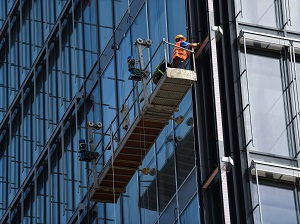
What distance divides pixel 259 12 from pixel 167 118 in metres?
4.80

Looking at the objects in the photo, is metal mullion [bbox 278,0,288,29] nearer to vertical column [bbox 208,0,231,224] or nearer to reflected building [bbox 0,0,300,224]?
reflected building [bbox 0,0,300,224]

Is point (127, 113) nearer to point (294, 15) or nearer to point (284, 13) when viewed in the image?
point (284, 13)

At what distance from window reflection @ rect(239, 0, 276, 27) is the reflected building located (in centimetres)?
5

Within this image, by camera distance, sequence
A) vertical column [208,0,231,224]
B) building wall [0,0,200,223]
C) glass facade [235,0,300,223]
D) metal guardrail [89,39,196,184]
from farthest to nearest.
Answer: building wall [0,0,200,223]
metal guardrail [89,39,196,184]
glass facade [235,0,300,223]
vertical column [208,0,231,224]

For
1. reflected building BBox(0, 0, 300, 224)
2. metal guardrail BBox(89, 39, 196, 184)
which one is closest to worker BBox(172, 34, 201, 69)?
metal guardrail BBox(89, 39, 196, 184)

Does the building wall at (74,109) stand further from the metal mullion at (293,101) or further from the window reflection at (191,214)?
the metal mullion at (293,101)

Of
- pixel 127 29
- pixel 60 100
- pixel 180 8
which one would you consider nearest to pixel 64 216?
pixel 60 100

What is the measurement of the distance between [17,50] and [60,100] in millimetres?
8747

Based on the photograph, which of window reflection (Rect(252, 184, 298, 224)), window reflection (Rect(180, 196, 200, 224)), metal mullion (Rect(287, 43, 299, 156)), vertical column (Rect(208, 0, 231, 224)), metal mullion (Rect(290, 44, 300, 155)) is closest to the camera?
vertical column (Rect(208, 0, 231, 224))

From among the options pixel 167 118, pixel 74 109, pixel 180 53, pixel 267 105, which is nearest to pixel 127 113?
pixel 167 118

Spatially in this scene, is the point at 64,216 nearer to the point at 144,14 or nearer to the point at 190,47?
the point at 144,14

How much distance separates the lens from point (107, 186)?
168 ft

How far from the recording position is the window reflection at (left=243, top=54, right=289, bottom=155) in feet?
144

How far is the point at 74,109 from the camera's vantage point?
195 feet
